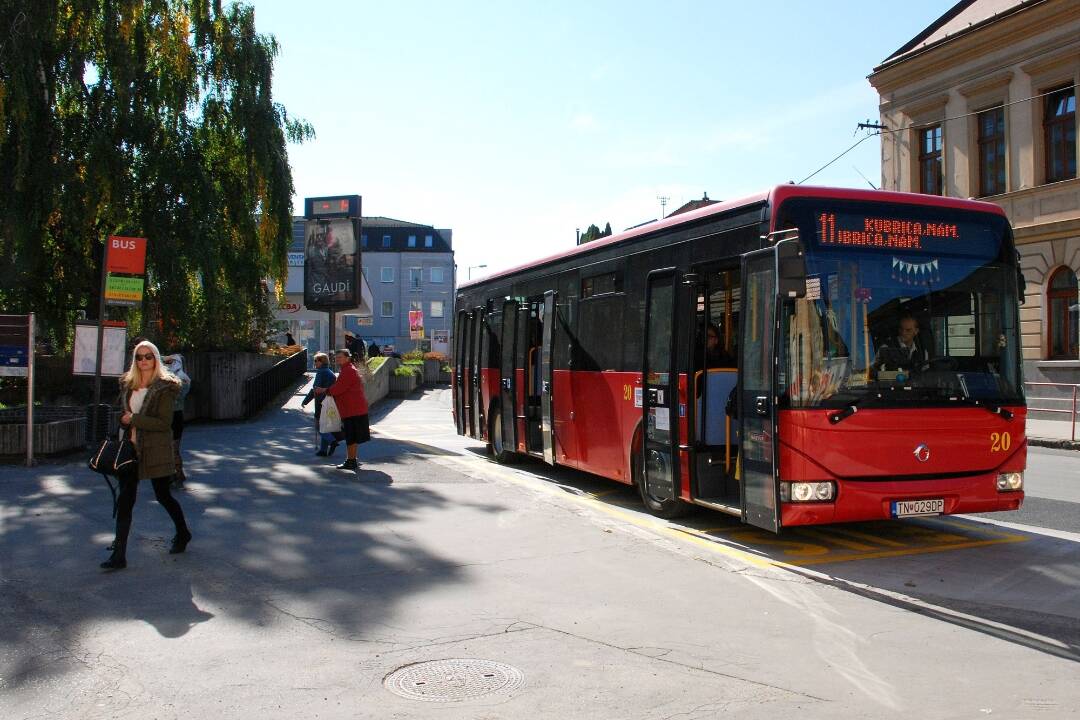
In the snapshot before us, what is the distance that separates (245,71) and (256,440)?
9.40 metres

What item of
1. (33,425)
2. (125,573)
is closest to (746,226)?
(125,573)

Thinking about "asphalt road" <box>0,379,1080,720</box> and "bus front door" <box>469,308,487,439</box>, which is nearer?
"asphalt road" <box>0,379,1080,720</box>

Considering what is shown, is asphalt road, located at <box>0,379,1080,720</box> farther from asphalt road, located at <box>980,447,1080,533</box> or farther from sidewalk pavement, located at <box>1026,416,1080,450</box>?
sidewalk pavement, located at <box>1026,416,1080,450</box>

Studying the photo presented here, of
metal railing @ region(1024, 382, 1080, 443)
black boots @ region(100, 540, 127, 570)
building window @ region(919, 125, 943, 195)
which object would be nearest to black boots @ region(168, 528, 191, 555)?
black boots @ region(100, 540, 127, 570)

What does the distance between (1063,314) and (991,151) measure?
19.0 ft

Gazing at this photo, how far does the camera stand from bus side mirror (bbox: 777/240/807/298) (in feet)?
23.4

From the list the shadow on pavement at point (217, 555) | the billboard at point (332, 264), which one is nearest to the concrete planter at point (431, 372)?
the billboard at point (332, 264)

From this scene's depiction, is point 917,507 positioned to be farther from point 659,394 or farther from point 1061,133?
point 1061,133

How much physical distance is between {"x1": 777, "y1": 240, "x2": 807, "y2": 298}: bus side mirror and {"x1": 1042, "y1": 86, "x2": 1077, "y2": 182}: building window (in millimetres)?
22444

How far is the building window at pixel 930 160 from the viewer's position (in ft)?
97.5

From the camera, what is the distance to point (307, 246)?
29.8 m

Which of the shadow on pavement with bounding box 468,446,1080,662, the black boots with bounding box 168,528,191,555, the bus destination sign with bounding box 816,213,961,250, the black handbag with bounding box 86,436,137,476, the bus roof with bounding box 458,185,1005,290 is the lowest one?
the shadow on pavement with bounding box 468,446,1080,662

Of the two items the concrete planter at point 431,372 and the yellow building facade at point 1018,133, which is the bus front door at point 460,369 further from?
the concrete planter at point 431,372

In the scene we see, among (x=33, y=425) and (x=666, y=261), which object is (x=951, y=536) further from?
(x=33, y=425)
